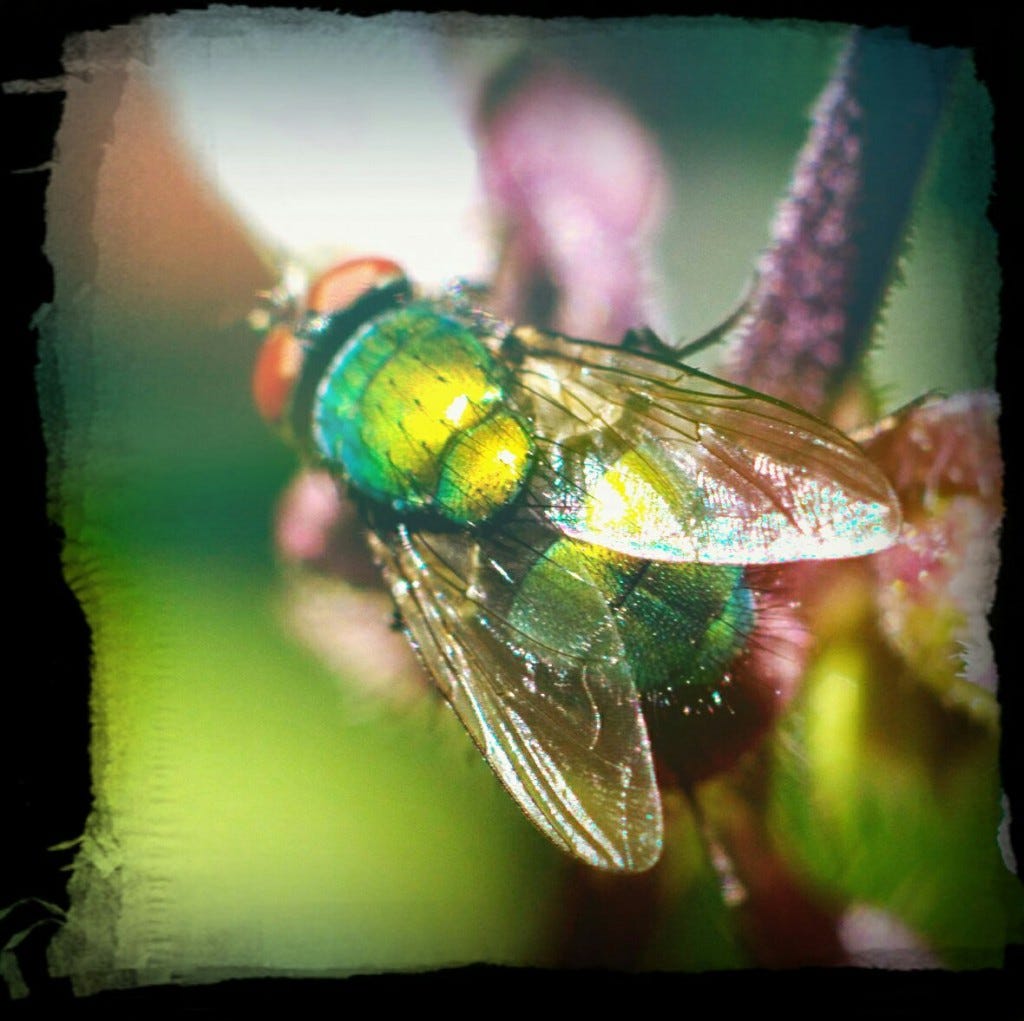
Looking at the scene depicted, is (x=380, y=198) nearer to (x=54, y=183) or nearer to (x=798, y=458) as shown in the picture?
(x=54, y=183)

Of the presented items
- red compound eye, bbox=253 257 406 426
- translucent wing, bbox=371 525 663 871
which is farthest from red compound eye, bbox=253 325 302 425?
translucent wing, bbox=371 525 663 871

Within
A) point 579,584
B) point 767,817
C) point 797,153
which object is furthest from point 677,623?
point 797,153

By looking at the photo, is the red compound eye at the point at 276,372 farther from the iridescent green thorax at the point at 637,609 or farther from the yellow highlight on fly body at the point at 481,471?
the iridescent green thorax at the point at 637,609

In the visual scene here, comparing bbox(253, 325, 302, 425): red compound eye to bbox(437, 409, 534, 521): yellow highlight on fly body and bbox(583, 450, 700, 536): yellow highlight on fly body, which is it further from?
bbox(583, 450, 700, 536): yellow highlight on fly body

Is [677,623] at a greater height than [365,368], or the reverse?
[365,368]

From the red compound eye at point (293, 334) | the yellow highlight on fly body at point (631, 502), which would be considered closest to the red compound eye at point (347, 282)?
the red compound eye at point (293, 334)

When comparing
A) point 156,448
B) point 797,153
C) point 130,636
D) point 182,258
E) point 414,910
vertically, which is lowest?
point 414,910
